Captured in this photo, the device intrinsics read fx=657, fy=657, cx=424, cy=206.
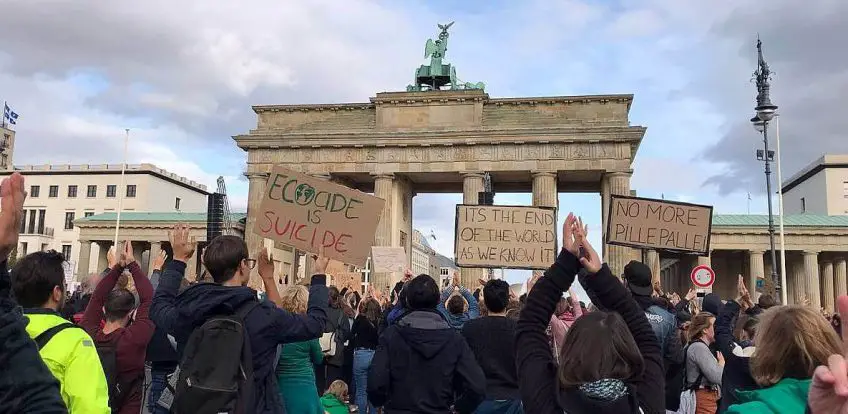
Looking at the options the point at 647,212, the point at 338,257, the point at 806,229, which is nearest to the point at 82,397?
the point at 338,257

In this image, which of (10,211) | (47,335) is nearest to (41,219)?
(47,335)

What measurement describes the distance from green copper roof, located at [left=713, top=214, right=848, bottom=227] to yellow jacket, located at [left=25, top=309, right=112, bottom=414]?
173ft

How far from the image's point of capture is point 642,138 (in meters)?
41.6

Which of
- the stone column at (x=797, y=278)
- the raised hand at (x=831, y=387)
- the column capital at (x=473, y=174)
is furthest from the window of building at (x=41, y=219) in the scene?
the raised hand at (x=831, y=387)

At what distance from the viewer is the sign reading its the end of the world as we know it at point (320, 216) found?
325 inches

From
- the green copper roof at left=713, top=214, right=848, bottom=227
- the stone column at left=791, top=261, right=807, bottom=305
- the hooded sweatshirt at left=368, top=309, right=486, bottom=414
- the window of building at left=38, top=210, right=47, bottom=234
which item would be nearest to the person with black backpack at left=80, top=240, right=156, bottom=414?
the hooded sweatshirt at left=368, top=309, right=486, bottom=414

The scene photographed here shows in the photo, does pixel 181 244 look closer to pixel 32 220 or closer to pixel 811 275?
pixel 811 275

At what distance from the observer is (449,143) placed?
143ft

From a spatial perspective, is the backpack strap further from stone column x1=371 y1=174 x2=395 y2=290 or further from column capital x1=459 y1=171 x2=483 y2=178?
column capital x1=459 y1=171 x2=483 y2=178

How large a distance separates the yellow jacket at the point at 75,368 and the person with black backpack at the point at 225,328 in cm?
65

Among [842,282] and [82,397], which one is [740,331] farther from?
[842,282]

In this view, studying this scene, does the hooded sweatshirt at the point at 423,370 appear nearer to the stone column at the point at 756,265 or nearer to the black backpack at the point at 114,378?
the black backpack at the point at 114,378

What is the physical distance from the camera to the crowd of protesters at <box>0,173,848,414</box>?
2549 millimetres

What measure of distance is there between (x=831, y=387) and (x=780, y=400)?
42 cm
